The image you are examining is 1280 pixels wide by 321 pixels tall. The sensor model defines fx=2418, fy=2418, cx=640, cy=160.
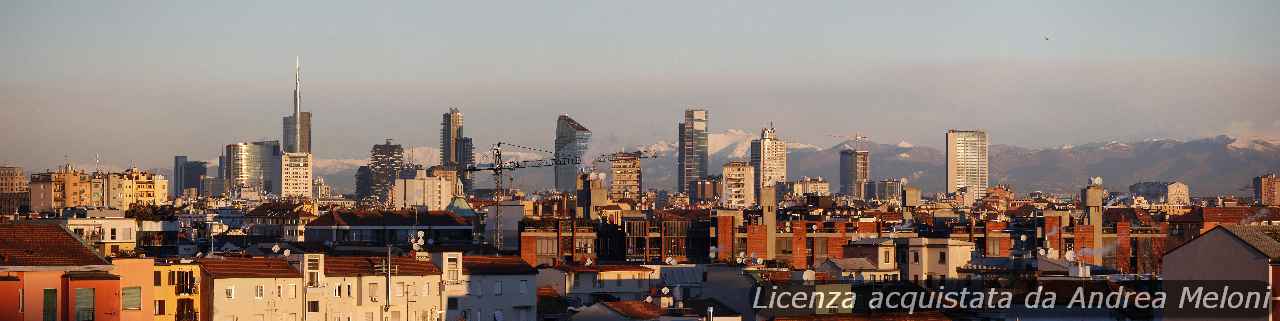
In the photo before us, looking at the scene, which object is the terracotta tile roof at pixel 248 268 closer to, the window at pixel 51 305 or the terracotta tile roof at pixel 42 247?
the terracotta tile roof at pixel 42 247

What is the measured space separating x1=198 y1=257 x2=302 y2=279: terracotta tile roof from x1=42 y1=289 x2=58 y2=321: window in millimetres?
12200

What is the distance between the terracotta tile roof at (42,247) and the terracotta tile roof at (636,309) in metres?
11.8

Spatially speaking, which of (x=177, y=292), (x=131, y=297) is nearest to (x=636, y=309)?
(x=177, y=292)

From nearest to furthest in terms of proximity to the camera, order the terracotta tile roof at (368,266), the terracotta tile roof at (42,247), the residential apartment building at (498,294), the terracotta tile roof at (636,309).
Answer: the terracotta tile roof at (42,247), the terracotta tile roof at (636,309), the terracotta tile roof at (368,266), the residential apartment building at (498,294)

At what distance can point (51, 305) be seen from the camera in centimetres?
4628

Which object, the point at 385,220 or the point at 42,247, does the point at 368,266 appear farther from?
the point at 385,220

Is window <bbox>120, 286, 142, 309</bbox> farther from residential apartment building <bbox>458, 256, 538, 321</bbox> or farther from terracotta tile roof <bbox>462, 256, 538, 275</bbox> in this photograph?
terracotta tile roof <bbox>462, 256, 538, 275</bbox>

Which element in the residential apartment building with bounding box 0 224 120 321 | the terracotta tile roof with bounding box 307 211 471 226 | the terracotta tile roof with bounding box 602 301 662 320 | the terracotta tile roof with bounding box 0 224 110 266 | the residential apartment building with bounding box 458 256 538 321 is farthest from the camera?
the terracotta tile roof with bounding box 307 211 471 226

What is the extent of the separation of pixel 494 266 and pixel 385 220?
6681 centimetres

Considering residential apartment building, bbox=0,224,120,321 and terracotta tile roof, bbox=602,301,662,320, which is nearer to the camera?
residential apartment building, bbox=0,224,120,321

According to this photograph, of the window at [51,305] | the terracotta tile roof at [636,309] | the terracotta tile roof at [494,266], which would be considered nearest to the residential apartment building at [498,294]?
the terracotta tile roof at [494,266]

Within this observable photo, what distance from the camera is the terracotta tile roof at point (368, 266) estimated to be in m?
62.3

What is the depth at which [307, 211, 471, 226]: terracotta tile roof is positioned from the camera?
132 meters

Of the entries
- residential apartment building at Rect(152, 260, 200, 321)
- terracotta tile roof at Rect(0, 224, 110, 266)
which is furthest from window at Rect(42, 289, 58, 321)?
residential apartment building at Rect(152, 260, 200, 321)
